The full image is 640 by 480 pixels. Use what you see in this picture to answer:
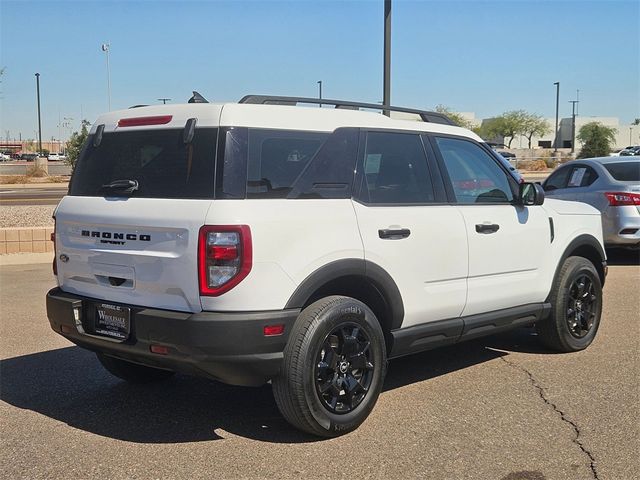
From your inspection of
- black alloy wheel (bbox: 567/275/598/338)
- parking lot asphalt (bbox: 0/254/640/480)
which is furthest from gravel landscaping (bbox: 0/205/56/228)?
black alloy wheel (bbox: 567/275/598/338)

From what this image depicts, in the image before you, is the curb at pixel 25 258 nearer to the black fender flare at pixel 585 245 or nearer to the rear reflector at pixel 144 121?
the rear reflector at pixel 144 121

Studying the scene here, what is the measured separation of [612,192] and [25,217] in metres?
12.2

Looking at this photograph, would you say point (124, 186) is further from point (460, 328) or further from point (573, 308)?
point (573, 308)

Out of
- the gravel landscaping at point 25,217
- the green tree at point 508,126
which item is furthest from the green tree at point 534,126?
the gravel landscaping at point 25,217

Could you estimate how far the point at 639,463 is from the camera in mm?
3896

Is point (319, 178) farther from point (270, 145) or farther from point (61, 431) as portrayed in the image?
point (61, 431)

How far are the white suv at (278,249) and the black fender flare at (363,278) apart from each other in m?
0.01

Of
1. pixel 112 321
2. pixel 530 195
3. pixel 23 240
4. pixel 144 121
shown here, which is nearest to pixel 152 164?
pixel 144 121

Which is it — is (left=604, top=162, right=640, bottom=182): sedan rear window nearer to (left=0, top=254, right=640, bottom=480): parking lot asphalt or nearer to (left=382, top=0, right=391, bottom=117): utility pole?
(left=382, top=0, right=391, bottom=117): utility pole

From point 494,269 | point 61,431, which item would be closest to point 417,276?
point 494,269

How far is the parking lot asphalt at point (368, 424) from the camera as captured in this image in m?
3.83

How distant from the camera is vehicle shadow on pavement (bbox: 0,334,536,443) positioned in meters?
4.38

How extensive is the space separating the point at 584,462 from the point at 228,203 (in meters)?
2.46

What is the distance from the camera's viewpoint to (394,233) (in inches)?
179
